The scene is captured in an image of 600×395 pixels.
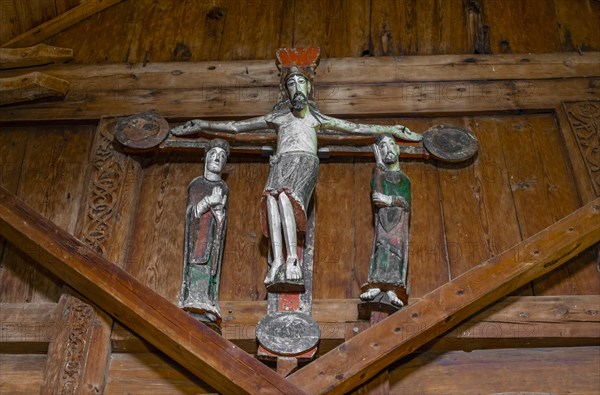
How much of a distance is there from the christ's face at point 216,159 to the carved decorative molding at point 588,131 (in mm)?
1984

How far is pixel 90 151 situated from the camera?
19.6 feet

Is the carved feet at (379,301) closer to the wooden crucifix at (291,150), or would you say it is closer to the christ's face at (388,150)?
the wooden crucifix at (291,150)

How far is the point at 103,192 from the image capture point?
18.6 feet

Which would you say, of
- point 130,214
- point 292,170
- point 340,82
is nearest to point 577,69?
point 340,82

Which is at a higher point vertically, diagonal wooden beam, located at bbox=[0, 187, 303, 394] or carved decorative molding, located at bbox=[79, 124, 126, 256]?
carved decorative molding, located at bbox=[79, 124, 126, 256]

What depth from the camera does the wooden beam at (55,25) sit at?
6.75m

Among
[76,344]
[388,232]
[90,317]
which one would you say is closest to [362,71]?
[388,232]

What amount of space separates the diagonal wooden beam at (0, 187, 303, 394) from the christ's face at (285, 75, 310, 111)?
136cm

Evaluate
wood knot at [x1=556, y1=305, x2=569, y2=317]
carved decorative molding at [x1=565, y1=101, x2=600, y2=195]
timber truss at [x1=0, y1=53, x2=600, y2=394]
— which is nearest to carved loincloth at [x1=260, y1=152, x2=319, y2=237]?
timber truss at [x1=0, y1=53, x2=600, y2=394]

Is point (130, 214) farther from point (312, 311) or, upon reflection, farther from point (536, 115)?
point (536, 115)

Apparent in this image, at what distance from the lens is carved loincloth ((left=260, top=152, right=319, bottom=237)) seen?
5.12 metres

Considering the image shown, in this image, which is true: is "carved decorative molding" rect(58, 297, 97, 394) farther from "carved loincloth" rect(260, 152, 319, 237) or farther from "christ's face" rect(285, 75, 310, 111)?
"christ's face" rect(285, 75, 310, 111)

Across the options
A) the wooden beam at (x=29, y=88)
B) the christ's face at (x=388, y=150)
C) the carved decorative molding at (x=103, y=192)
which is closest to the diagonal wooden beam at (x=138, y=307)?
the carved decorative molding at (x=103, y=192)

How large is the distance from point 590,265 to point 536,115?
1155 millimetres
